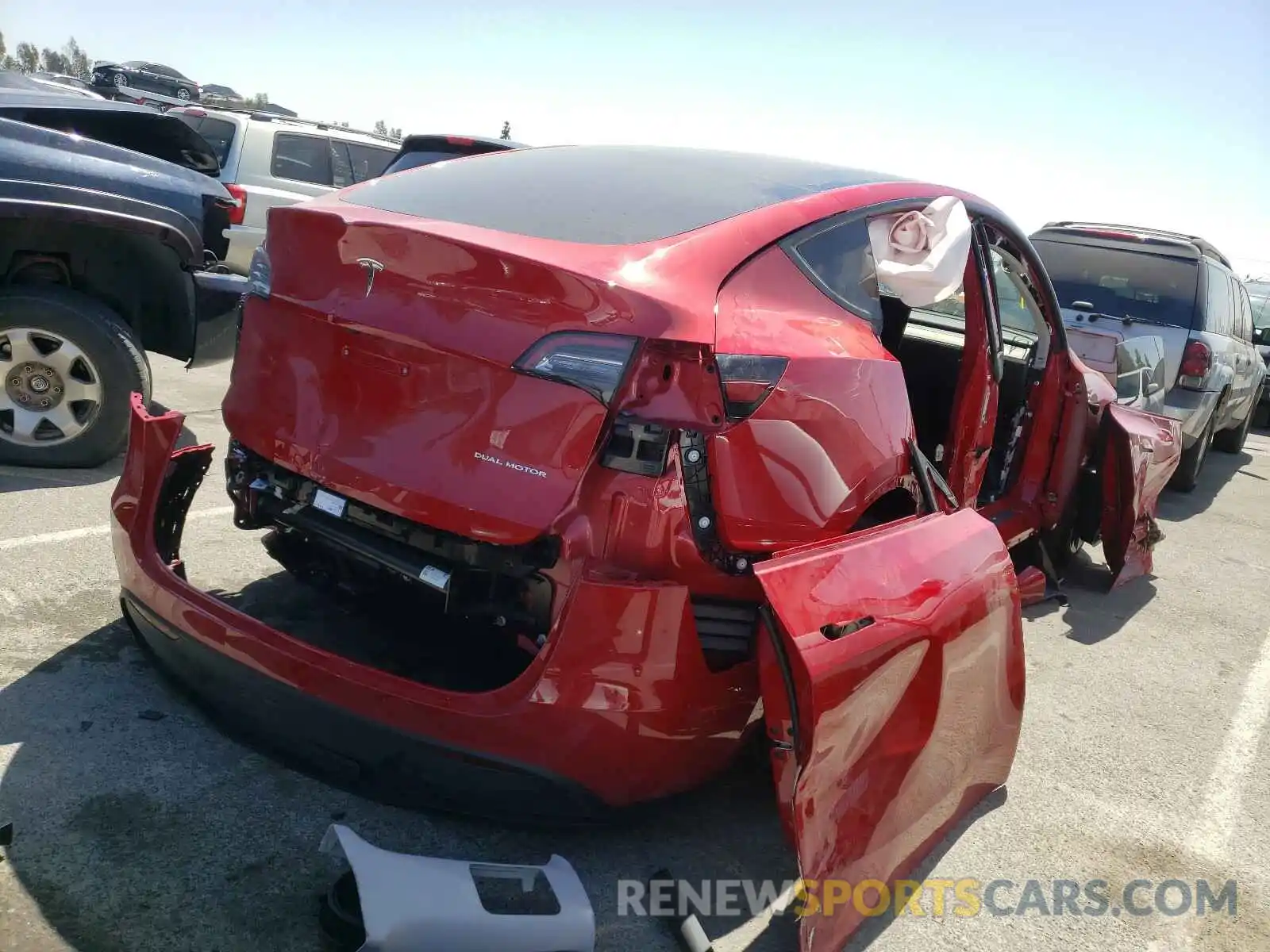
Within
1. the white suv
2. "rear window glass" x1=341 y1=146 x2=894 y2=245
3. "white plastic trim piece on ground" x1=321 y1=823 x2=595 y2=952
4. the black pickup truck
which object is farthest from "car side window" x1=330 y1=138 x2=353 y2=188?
"white plastic trim piece on ground" x1=321 y1=823 x2=595 y2=952

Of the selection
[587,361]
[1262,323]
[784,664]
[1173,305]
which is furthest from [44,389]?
[1262,323]

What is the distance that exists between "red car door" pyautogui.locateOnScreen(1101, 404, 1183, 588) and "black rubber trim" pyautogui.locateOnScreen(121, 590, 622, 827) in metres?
3.36

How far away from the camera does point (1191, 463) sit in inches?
324

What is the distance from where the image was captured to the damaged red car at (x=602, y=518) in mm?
2252

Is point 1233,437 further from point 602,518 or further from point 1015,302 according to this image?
point 602,518

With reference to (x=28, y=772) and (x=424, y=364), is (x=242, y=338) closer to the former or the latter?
(x=424, y=364)

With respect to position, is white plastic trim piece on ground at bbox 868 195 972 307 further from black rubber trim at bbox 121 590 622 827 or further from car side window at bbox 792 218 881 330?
black rubber trim at bbox 121 590 622 827

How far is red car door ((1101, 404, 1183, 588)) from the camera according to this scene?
475cm

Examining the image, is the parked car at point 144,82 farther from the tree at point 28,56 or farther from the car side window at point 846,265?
the tree at point 28,56

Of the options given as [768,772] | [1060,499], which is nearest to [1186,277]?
[1060,499]

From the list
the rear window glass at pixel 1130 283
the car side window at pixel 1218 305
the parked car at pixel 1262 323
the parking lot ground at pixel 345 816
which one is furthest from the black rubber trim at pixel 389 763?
the parked car at pixel 1262 323

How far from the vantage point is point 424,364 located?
2365mm

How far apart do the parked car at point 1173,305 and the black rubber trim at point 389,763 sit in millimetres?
6116

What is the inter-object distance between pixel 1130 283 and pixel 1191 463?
1.49 meters
